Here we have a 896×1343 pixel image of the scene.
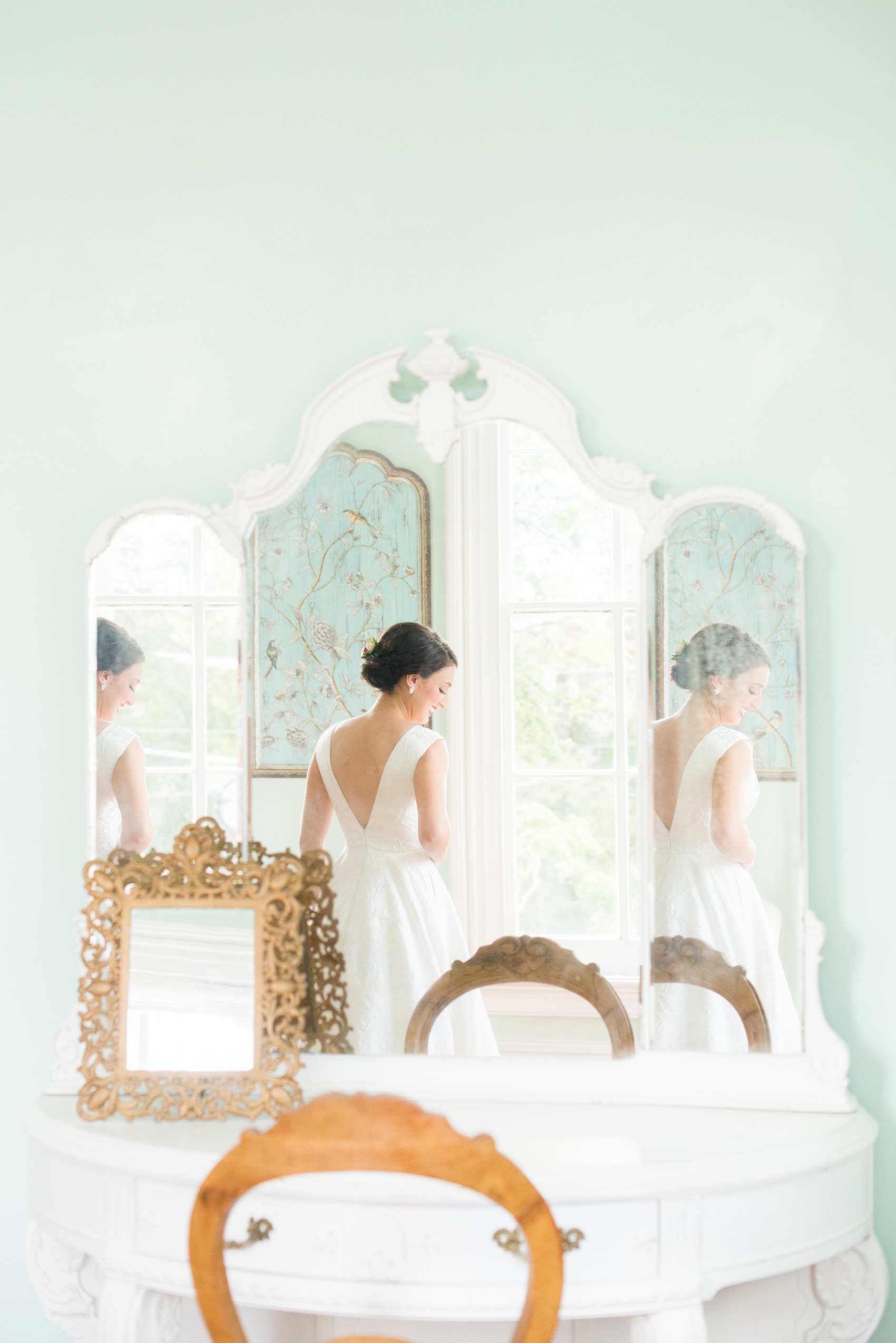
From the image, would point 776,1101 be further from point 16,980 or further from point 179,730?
point 16,980

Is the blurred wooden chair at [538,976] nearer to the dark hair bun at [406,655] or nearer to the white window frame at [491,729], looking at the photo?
the white window frame at [491,729]

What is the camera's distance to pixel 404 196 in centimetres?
185

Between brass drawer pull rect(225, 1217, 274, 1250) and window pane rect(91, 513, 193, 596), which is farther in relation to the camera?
window pane rect(91, 513, 193, 596)

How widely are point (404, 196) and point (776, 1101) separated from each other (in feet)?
5.27

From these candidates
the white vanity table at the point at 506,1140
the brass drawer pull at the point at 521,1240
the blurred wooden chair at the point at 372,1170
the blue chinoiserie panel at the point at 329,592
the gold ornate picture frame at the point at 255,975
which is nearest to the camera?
the blurred wooden chair at the point at 372,1170

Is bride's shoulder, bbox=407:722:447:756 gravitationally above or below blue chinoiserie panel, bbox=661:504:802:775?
below

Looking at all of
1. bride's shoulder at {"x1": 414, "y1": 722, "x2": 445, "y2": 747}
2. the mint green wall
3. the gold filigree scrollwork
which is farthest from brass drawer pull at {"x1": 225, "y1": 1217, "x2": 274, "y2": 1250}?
bride's shoulder at {"x1": 414, "y1": 722, "x2": 445, "y2": 747}

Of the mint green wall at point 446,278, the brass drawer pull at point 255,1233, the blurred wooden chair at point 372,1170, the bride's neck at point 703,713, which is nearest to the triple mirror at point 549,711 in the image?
the bride's neck at point 703,713

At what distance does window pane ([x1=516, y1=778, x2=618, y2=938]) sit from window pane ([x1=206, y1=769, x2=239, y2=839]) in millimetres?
466

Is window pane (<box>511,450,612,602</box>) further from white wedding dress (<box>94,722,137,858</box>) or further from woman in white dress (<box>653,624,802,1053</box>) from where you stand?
white wedding dress (<box>94,722,137,858</box>)

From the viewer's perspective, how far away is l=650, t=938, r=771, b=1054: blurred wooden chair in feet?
5.50

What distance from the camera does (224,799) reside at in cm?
177

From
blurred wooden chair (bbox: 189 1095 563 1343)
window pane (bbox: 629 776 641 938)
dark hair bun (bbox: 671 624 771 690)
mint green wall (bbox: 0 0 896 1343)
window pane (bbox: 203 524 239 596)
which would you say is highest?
mint green wall (bbox: 0 0 896 1343)

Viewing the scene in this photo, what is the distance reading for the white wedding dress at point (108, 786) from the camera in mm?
1805
